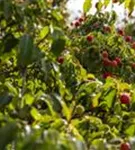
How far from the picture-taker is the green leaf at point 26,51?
5.09ft

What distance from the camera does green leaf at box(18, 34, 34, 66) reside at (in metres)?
1.55

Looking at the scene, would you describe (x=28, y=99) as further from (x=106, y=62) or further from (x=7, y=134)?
(x=106, y=62)

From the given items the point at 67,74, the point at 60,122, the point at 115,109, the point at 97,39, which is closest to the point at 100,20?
the point at 97,39

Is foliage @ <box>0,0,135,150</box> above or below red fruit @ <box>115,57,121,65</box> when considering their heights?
below

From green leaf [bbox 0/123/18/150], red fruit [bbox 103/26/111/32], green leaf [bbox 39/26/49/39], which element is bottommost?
green leaf [bbox 0/123/18/150]

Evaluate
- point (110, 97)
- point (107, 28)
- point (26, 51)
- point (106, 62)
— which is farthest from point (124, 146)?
point (107, 28)

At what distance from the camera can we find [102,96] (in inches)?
83.0

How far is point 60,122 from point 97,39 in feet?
8.90

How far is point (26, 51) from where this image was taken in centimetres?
156

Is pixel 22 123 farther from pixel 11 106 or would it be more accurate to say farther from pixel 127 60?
pixel 127 60

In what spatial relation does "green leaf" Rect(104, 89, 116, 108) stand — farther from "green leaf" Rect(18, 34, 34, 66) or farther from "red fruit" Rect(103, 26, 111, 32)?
"red fruit" Rect(103, 26, 111, 32)

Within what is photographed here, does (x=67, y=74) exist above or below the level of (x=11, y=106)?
above

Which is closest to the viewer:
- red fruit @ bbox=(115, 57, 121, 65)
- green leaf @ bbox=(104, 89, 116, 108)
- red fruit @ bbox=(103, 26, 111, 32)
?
green leaf @ bbox=(104, 89, 116, 108)

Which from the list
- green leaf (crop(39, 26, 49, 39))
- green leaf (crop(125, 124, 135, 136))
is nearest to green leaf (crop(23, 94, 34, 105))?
green leaf (crop(39, 26, 49, 39))
